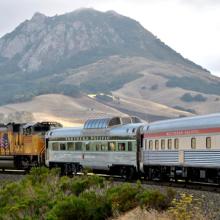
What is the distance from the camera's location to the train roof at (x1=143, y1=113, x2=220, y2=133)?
33.6 metres

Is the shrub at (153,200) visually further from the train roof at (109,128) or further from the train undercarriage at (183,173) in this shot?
the train roof at (109,128)

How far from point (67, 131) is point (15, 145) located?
8.16 metres

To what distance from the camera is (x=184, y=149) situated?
1443 inches

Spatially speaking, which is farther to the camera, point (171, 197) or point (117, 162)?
point (117, 162)

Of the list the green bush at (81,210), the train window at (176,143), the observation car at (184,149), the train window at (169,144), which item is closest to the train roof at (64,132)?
the observation car at (184,149)

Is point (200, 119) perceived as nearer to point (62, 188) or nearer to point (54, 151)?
point (62, 188)

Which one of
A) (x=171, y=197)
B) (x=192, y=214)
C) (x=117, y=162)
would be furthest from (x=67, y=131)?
(x=192, y=214)

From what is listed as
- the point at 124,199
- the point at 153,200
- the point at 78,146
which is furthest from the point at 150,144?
the point at 153,200

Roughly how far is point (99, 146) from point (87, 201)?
66.6 ft

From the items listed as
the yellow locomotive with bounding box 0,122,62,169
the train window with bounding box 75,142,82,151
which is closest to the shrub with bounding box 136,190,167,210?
the train window with bounding box 75,142,82,151

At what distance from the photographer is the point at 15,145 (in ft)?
198

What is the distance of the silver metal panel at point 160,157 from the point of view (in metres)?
37.9

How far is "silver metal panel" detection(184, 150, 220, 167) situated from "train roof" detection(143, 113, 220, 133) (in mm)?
1294

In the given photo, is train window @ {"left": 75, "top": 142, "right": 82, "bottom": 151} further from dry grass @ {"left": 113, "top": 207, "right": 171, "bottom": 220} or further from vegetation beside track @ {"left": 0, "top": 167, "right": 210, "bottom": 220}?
dry grass @ {"left": 113, "top": 207, "right": 171, "bottom": 220}
